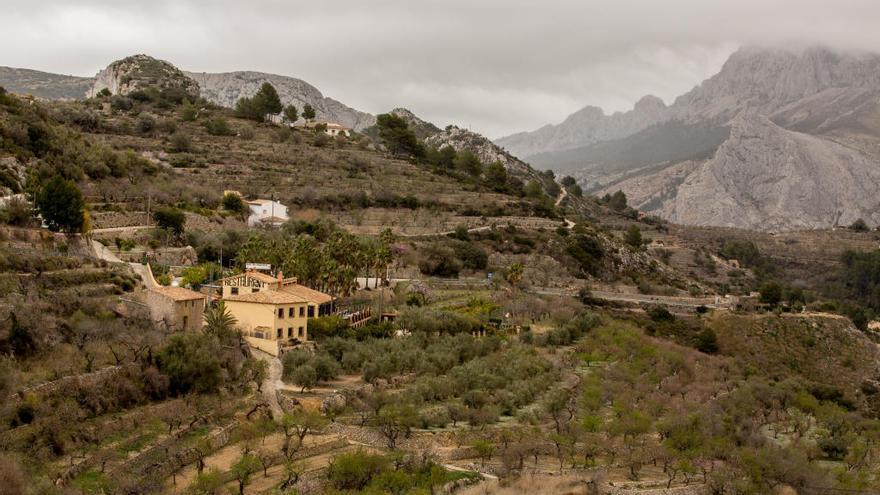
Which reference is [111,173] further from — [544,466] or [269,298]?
[544,466]

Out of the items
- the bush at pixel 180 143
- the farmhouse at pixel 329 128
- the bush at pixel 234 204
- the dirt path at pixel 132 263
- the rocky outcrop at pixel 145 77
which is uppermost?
the rocky outcrop at pixel 145 77

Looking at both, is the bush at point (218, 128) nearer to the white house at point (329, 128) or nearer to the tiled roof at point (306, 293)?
the white house at point (329, 128)

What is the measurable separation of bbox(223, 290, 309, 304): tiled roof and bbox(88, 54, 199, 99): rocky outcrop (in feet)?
302

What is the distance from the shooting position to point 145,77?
5281 inches

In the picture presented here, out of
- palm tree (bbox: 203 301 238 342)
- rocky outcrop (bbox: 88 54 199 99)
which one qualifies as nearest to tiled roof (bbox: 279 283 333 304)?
palm tree (bbox: 203 301 238 342)

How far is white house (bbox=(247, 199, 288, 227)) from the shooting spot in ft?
229

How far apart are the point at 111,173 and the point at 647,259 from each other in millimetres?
48128

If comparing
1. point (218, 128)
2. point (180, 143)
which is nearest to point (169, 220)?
point (180, 143)

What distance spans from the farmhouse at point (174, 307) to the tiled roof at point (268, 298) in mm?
2136

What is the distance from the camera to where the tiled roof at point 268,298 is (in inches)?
1575

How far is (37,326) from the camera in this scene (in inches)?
1214

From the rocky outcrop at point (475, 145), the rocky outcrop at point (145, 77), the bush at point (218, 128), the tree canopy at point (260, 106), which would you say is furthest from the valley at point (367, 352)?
the rocky outcrop at point (475, 145)

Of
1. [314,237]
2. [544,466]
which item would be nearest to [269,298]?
[544,466]

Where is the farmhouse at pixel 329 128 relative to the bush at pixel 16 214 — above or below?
above
